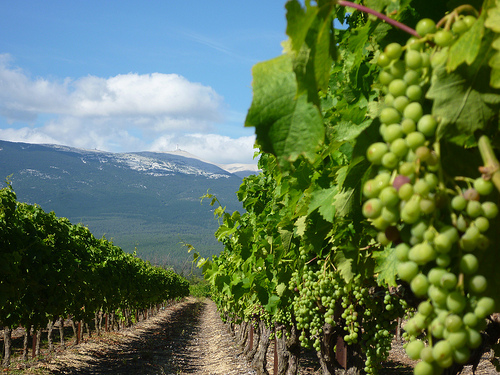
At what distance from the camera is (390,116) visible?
2.59 ft

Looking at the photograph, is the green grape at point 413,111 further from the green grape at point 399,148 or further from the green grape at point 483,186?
the green grape at point 483,186

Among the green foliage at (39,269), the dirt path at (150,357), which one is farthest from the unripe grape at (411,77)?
the dirt path at (150,357)

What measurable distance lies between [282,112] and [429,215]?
0.38m

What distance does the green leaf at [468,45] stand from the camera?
2.54 feet

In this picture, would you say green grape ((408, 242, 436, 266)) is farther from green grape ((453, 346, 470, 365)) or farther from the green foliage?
the green foliage

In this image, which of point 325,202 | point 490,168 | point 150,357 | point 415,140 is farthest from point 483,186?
point 150,357

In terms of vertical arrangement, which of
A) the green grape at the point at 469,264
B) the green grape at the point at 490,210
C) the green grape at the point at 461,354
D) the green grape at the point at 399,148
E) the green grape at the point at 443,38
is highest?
the green grape at the point at 443,38

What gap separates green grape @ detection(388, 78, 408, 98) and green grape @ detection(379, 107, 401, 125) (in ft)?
0.11

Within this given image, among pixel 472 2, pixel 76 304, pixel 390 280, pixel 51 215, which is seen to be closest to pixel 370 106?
pixel 472 2

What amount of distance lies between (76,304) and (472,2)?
12.4 m

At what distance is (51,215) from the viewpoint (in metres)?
11.0

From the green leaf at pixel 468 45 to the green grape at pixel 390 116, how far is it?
12 cm

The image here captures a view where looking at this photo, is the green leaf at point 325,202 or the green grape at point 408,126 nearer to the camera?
the green grape at point 408,126

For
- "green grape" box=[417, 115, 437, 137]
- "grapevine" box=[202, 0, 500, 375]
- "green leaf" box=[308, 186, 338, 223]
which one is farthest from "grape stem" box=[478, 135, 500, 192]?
"green leaf" box=[308, 186, 338, 223]
